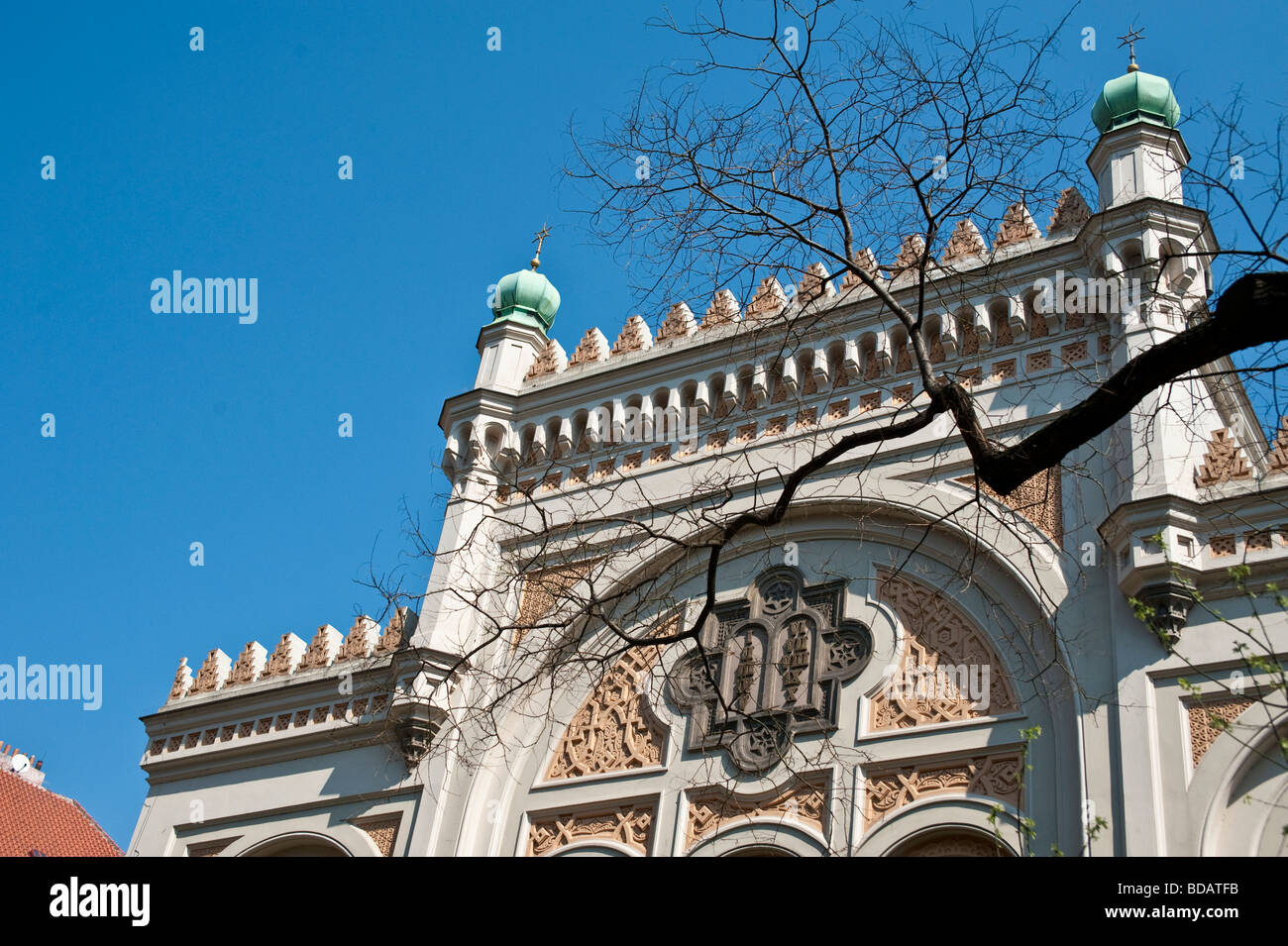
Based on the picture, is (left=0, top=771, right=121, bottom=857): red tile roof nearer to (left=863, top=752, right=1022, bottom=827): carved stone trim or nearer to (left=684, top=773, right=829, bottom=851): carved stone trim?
(left=684, top=773, right=829, bottom=851): carved stone trim

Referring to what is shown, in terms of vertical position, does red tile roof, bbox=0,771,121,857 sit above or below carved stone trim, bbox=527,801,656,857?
above

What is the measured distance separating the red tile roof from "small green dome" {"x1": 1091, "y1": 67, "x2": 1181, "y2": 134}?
1639 cm

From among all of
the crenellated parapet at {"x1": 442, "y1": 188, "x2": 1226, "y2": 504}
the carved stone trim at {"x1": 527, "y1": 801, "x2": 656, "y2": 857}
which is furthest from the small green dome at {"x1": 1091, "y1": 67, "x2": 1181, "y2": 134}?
the carved stone trim at {"x1": 527, "y1": 801, "x2": 656, "y2": 857}

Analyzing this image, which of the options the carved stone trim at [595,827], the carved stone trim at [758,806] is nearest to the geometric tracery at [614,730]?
the carved stone trim at [595,827]

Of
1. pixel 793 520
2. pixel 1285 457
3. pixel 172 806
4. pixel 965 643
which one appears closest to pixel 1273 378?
pixel 1285 457

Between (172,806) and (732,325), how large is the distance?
6843 millimetres

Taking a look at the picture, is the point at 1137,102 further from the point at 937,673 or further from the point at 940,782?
the point at 940,782

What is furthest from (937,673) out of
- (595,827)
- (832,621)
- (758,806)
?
(595,827)

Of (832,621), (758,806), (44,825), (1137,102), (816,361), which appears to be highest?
(1137,102)

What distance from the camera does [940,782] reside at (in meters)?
9.89

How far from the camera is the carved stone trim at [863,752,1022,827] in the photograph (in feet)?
31.6

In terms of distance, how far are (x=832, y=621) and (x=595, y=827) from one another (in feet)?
7.88

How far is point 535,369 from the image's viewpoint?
1438cm
